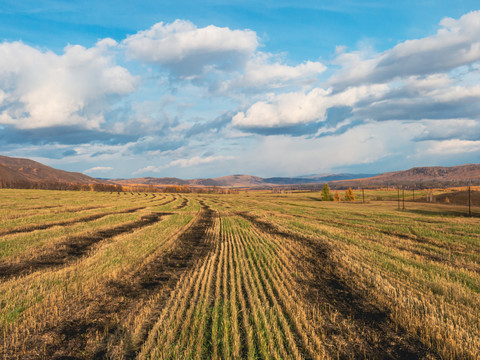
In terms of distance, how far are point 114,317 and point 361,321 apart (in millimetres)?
7960

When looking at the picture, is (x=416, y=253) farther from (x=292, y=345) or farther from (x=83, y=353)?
(x=83, y=353)

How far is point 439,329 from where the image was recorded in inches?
287

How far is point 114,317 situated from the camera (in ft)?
26.5

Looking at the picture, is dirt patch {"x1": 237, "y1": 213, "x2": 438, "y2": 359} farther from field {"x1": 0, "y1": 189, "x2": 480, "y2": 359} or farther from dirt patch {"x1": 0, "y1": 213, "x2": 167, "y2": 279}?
dirt patch {"x1": 0, "y1": 213, "x2": 167, "y2": 279}

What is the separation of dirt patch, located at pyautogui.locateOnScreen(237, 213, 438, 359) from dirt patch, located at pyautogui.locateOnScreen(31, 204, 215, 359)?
5.51 metres

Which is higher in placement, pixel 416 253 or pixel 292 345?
pixel 292 345

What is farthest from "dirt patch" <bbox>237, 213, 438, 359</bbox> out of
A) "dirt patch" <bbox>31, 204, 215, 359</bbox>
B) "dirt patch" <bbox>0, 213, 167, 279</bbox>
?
"dirt patch" <bbox>0, 213, 167, 279</bbox>

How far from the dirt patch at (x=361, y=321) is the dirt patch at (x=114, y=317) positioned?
18.1 feet

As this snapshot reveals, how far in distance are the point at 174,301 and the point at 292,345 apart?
4.57 meters

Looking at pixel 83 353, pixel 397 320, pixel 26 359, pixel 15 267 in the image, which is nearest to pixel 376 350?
pixel 397 320

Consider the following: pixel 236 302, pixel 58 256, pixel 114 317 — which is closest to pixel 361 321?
pixel 236 302

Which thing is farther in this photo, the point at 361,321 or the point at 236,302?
the point at 236,302

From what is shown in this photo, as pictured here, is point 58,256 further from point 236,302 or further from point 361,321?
point 361,321

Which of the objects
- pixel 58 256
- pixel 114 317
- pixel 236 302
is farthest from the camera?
pixel 58 256
